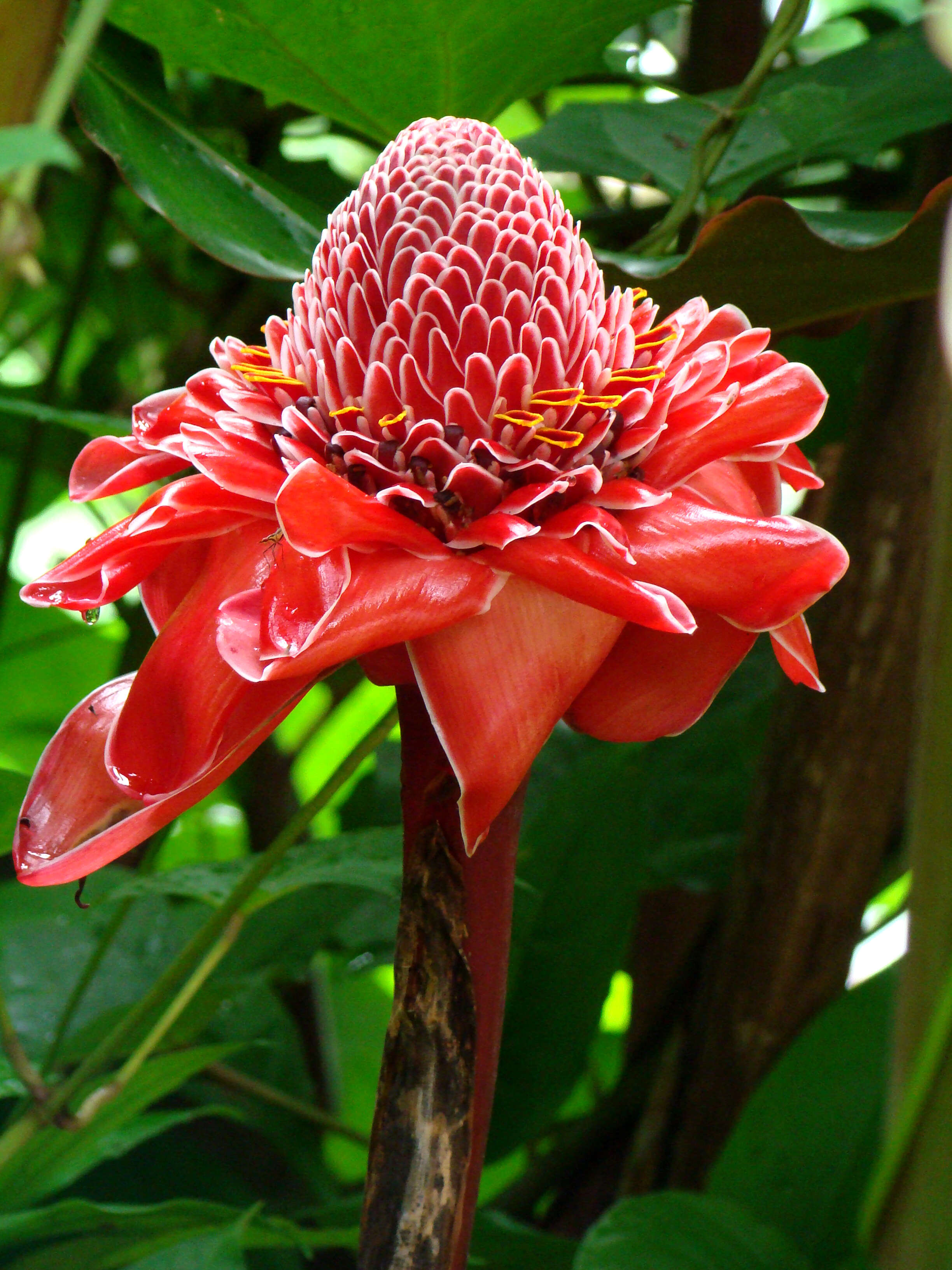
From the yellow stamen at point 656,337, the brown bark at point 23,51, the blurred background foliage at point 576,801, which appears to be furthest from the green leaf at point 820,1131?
the brown bark at point 23,51

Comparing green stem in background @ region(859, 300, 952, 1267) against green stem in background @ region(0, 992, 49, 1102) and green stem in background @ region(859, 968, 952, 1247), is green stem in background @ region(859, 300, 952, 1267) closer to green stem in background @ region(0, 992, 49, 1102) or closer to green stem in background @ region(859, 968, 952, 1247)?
green stem in background @ region(859, 968, 952, 1247)

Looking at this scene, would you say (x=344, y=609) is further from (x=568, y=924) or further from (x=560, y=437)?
(x=568, y=924)

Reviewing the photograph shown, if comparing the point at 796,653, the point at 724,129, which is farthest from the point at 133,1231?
the point at 724,129

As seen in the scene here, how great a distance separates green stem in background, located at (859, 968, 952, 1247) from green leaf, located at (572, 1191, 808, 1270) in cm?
18

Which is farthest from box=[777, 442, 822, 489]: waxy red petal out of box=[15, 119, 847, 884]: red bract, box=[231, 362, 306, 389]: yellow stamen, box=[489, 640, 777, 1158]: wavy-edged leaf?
box=[489, 640, 777, 1158]: wavy-edged leaf

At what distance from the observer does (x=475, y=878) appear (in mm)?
201

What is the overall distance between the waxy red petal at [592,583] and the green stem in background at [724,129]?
22cm

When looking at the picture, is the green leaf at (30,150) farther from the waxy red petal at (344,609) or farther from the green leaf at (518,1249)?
the green leaf at (518,1249)

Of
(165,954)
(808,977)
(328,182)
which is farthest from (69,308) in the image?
(808,977)

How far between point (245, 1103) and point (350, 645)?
397 millimetres

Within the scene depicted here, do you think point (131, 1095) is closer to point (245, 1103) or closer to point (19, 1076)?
point (19, 1076)

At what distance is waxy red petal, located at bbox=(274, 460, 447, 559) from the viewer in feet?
0.57

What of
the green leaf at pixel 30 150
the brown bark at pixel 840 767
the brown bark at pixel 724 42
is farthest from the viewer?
the brown bark at pixel 724 42

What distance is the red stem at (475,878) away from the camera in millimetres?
198
